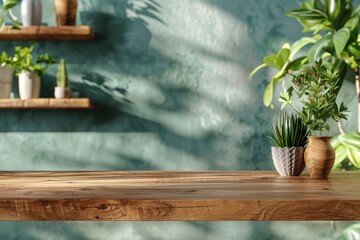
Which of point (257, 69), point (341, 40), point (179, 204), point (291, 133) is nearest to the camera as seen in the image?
point (179, 204)

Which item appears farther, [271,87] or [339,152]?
[271,87]

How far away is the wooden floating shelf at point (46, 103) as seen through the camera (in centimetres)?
297

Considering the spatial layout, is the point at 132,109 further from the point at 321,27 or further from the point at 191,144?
the point at 321,27

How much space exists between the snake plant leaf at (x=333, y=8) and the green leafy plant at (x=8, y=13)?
1709mm

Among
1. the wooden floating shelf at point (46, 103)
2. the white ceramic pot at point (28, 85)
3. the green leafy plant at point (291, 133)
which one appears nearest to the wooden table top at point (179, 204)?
the green leafy plant at point (291, 133)

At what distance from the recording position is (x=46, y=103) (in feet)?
9.77

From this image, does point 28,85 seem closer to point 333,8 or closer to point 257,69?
point 257,69

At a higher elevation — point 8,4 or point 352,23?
point 352,23

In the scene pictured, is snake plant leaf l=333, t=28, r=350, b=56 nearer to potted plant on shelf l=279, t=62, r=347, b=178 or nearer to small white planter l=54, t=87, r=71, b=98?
potted plant on shelf l=279, t=62, r=347, b=178

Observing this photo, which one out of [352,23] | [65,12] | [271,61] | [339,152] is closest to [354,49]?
[352,23]

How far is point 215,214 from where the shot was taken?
140 cm

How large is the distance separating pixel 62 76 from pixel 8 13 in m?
0.54

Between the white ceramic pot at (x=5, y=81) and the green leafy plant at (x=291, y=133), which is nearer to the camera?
the green leafy plant at (x=291, y=133)

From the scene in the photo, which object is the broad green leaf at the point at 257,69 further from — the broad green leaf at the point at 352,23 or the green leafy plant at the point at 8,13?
the green leafy plant at the point at 8,13
